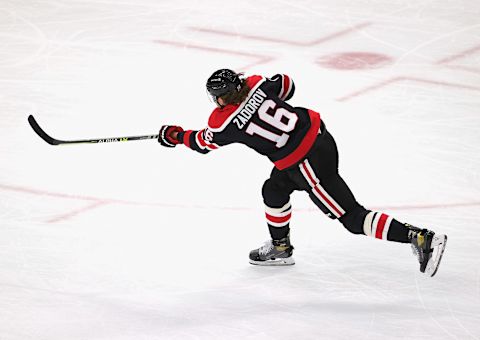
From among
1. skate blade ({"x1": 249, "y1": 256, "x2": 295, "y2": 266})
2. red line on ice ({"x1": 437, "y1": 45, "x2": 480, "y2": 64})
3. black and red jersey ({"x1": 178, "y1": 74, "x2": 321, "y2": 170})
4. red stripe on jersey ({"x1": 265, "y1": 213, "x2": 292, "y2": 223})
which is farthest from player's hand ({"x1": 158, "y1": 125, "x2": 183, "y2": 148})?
red line on ice ({"x1": 437, "y1": 45, "x2": 480, "y2": 64})

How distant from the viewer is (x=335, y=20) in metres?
7.70

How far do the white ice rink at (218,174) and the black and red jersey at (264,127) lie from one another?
0.53 metres

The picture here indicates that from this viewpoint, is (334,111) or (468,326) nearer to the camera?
(468,326)

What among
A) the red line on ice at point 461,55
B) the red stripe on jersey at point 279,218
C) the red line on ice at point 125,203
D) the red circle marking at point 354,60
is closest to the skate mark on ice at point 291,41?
the red circle marking at point 354,60

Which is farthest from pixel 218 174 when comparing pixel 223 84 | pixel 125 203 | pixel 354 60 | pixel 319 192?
pixel 354 60

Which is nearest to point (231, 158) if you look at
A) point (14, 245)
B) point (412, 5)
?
point (14, 245)

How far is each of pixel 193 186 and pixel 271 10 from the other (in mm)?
3246

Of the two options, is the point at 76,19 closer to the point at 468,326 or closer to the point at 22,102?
the point at 22,102

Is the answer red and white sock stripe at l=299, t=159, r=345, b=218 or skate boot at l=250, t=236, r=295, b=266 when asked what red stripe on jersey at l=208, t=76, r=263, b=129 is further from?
skate boot at l=250, t=236, r=295, b=266

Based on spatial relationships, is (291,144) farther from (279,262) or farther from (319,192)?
(279,262)

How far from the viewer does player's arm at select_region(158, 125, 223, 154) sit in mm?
3955

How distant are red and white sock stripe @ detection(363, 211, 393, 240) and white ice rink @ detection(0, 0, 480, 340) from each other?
8.8 inches

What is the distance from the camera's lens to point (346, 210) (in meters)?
3.96

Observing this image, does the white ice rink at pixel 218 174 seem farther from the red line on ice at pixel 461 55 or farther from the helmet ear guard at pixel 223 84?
→ the helmet ear guard at pixel 223 84
